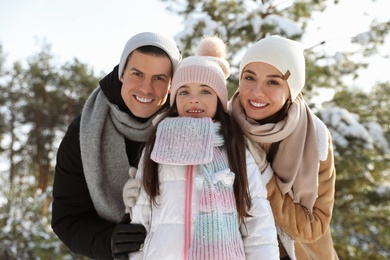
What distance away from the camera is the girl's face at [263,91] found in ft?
6.93

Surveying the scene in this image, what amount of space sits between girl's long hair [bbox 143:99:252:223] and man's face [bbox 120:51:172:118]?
26cm

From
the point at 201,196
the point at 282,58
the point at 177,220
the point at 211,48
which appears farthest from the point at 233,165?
the point at 211,48

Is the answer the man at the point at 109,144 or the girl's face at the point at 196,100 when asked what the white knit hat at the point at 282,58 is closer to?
the girl's face at the point at 196,100

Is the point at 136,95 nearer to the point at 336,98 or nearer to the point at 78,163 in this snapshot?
the point at 78,163

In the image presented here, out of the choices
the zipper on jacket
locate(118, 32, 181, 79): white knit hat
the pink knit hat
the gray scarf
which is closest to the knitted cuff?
the zipper on jacket

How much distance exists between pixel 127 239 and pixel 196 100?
26.8 inches

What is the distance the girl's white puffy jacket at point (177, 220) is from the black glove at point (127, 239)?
3 cm

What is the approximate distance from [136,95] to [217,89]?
44 cm

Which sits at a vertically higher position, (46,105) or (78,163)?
(78,163)

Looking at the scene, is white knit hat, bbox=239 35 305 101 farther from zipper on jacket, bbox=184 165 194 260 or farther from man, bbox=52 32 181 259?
zipper on jacket, bbox=184 165 194 260

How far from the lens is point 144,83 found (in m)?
2.28

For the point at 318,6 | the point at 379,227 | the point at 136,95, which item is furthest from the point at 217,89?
the point at 318,6

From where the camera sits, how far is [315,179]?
2.06 metres

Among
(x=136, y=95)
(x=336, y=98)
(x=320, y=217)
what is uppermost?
(x=136, y=95)
